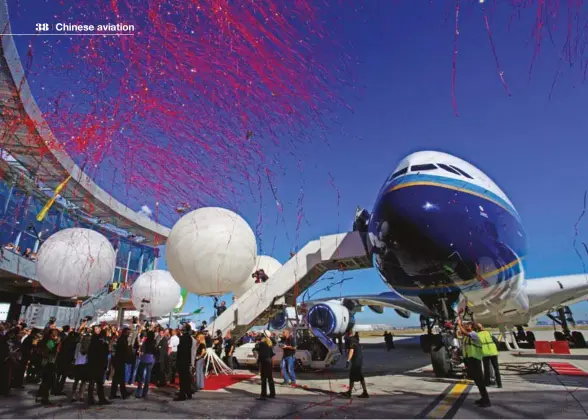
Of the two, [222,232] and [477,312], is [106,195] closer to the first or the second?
[222,232]

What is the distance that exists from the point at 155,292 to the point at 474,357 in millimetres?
16793

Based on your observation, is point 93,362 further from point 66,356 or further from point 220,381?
point 220,381

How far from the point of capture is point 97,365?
7180 mm

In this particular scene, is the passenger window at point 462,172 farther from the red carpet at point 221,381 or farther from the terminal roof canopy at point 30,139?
the terminal roof canopy at point 30,139

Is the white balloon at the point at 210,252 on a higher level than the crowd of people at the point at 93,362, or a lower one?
higher

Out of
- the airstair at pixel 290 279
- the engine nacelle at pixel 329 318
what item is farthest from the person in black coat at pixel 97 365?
the engine nacelle at pixel 329 318

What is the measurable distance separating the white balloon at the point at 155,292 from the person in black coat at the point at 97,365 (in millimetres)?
12496

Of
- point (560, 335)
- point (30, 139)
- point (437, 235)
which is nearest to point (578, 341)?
point (560, 335)

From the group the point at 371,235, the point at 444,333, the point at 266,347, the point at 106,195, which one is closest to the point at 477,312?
the point at 444,333

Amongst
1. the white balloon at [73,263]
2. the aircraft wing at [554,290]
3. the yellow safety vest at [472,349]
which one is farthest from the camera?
the aircraft wing at [554,290]

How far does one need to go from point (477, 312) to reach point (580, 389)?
3038 mm

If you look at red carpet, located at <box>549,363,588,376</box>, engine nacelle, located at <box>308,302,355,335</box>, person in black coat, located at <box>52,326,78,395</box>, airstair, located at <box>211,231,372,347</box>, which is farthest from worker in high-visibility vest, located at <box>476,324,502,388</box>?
person in black coat, located at <box>52,326,78,395</box>

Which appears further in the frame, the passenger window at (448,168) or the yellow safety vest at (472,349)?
the passenger window at (448,168)

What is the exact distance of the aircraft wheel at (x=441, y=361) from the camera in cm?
962
